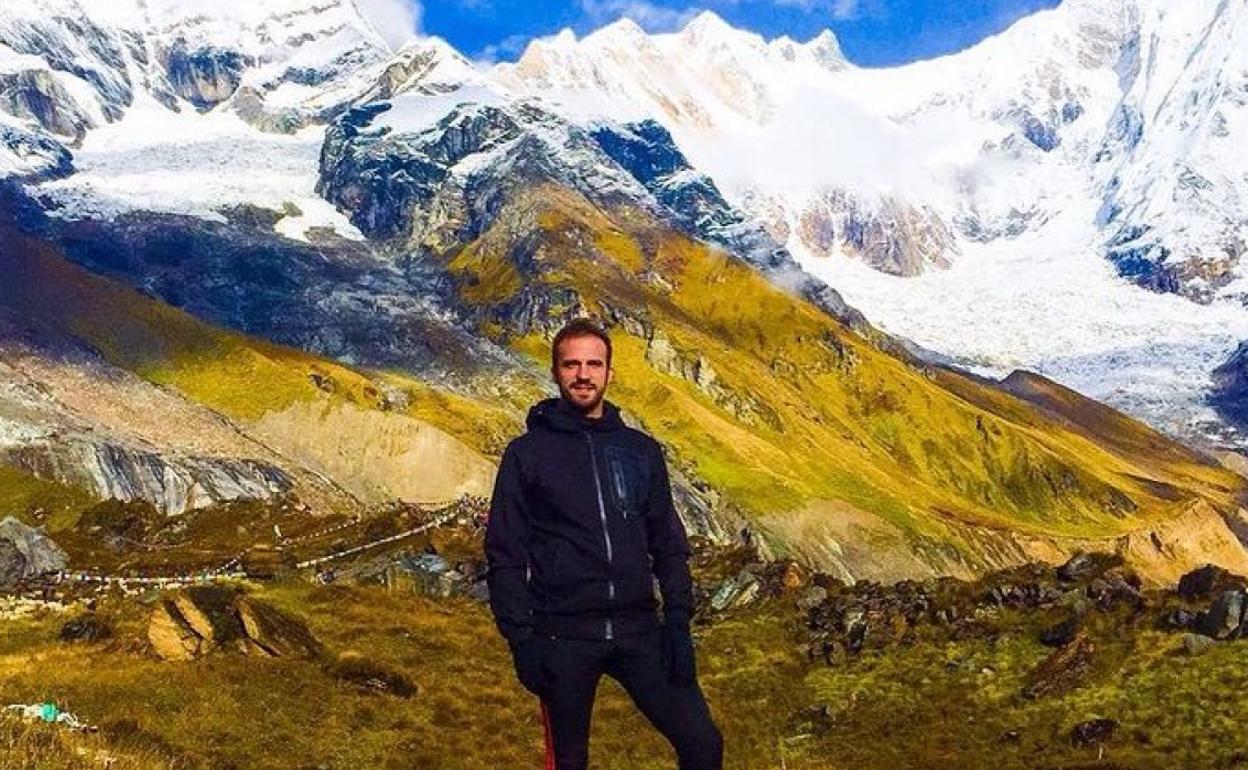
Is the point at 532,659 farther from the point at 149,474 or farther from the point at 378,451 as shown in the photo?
the point at 378,451

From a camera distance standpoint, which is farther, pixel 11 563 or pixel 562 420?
pixel 11 563

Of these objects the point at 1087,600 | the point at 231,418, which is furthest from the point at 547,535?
the point at 231,418

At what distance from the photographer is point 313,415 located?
181250 mm

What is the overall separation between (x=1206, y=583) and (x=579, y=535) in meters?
31.6

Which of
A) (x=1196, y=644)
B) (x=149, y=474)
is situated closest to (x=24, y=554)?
(x=1196, y=644)

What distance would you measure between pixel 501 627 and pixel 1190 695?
2542 cm

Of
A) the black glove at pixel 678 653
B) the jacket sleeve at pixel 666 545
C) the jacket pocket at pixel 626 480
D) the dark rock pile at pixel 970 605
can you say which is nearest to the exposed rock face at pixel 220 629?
the dark rock pile at pixel 970 605

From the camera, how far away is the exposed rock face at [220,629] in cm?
3444

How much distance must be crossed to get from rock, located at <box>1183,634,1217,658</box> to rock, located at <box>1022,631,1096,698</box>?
258 centimetres

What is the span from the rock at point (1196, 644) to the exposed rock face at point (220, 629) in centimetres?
2565

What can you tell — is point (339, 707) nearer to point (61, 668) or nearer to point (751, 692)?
point (61, 668)

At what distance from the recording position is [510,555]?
12758 millimetres

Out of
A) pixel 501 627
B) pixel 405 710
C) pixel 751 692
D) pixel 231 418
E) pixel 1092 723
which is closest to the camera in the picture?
pixel 501 627

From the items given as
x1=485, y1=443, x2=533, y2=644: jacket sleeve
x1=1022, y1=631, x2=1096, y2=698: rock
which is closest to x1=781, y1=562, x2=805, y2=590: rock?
x1=1022, y1=631, x2=1096, y2=698: rock
